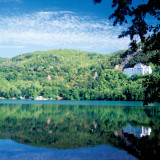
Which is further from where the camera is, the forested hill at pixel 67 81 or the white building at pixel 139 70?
Result: the white building at pixel 139 70

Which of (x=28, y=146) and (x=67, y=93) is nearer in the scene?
(x=28, y=146)

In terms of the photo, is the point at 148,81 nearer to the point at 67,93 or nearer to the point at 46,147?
the point at 46,147

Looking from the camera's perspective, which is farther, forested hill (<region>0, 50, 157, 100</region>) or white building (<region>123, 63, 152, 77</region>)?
white building (<region>123, 63, 152, 77</region>)

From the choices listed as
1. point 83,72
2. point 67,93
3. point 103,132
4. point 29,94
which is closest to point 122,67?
point 83,72

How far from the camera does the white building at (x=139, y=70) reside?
470 feet

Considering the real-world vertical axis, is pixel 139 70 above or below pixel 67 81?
above

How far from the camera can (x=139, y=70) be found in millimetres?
145750

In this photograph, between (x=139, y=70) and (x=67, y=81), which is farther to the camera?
(x=67, y=81)

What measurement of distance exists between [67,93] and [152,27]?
5061 inches

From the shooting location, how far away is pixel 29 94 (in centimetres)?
14638

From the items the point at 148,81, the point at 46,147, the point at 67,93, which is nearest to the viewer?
the point at 148,81

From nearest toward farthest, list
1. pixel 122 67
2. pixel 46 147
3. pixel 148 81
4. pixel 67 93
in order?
pixel 148 81, pixel 46 147, pixel 67 93, pixel 122 67

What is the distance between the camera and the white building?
14325cm

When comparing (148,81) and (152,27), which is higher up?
(152,27)
